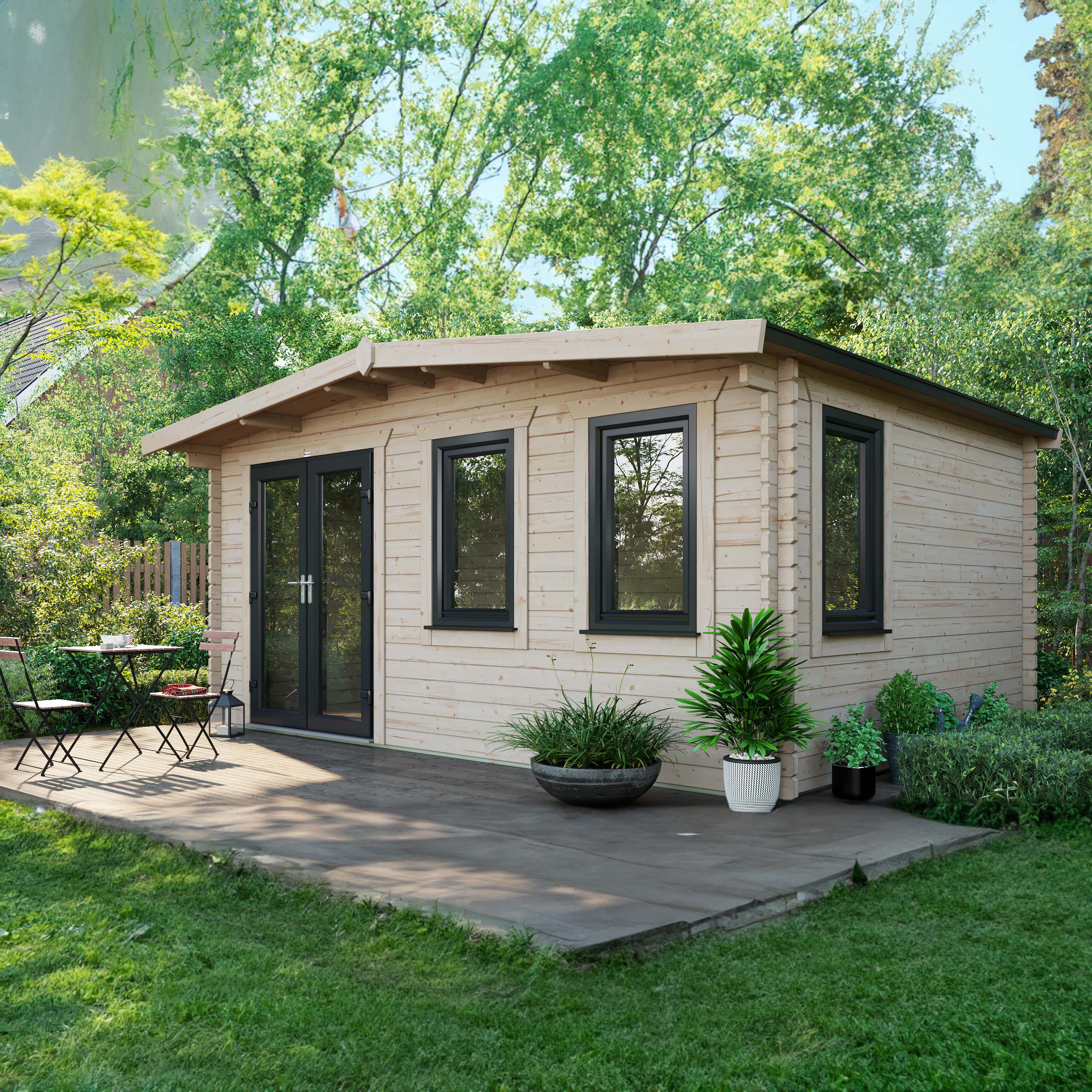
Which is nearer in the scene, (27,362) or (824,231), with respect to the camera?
(27,362)

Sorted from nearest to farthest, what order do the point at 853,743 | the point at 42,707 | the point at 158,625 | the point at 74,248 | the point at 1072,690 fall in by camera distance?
1. the point at 853,743
2. the point at 42,707
3. the point at 1072,690
4. the point at 74,248
5. the point at 158,625

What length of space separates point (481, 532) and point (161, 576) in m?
6.59

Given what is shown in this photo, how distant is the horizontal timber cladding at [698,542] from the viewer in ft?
20.1

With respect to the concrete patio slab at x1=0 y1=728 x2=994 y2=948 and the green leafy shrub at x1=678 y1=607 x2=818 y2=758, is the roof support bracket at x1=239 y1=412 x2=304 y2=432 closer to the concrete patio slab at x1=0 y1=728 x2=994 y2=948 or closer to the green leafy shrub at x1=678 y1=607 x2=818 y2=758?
the concrete patio slab at x1=0 y1=728 x2=994 y2=948

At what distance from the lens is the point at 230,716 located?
8.59 metres

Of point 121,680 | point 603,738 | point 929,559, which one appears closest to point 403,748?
point 603,738

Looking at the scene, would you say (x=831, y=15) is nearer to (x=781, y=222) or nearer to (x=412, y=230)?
(x=781, y=222)

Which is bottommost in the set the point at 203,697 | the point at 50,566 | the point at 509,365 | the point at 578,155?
the point at 203,697

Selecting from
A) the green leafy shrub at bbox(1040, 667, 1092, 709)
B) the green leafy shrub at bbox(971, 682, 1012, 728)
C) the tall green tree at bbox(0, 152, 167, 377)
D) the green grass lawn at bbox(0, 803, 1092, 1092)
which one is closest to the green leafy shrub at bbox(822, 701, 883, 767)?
the green leafy shrub at bbox(971, 682, 1012, 728)

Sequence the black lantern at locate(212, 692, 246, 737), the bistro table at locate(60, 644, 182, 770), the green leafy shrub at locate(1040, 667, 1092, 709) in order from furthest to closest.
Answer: the green leafy shrub at locate(1040, 667, 1092, 709)
the black lantern at locate(212, 692, 246, 737)
the bistro table at locate(60, 644, 182, 770)

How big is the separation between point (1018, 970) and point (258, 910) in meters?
2.62

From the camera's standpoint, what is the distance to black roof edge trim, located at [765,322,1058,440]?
19.0 ft

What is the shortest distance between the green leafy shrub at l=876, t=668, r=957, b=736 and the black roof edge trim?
1.91 m

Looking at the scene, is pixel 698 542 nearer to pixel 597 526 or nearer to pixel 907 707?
pixel 597 526
